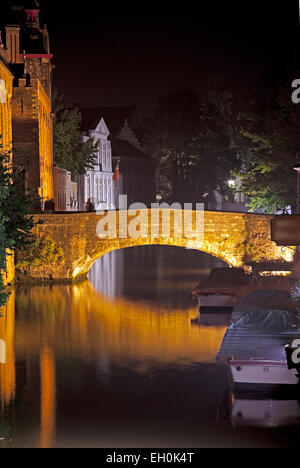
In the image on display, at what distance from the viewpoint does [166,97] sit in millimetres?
86438

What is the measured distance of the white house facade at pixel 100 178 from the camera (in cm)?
8169

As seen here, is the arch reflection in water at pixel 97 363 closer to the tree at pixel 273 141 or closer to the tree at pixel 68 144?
the tree at pixel 273 141

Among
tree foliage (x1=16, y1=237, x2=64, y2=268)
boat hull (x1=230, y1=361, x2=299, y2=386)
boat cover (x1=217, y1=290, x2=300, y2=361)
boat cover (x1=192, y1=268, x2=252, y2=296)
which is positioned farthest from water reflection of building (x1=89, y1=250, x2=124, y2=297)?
boat hull (x1=230, y1=361, x2=299, y2=386)

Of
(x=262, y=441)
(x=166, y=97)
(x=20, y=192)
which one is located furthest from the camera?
(x=166, y=97)

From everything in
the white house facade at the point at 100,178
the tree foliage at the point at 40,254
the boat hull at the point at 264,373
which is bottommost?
the boat hull at the point at 264,373

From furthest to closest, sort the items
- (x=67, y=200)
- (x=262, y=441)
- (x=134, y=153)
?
(x=134, y=153) → (x=67, y=200) → (x=262, y=441)

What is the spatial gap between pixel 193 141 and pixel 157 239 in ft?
128

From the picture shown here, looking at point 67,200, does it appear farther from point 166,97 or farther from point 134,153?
point 134,153

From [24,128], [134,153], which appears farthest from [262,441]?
[134,153]

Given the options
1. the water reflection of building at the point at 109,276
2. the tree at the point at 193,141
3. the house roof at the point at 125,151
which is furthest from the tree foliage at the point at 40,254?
the house roof at the point at 125,151

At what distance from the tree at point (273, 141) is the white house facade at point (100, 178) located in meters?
25.9

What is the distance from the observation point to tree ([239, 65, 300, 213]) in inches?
1988

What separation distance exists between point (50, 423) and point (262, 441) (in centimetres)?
483

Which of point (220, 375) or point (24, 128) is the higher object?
point (24, 128)
